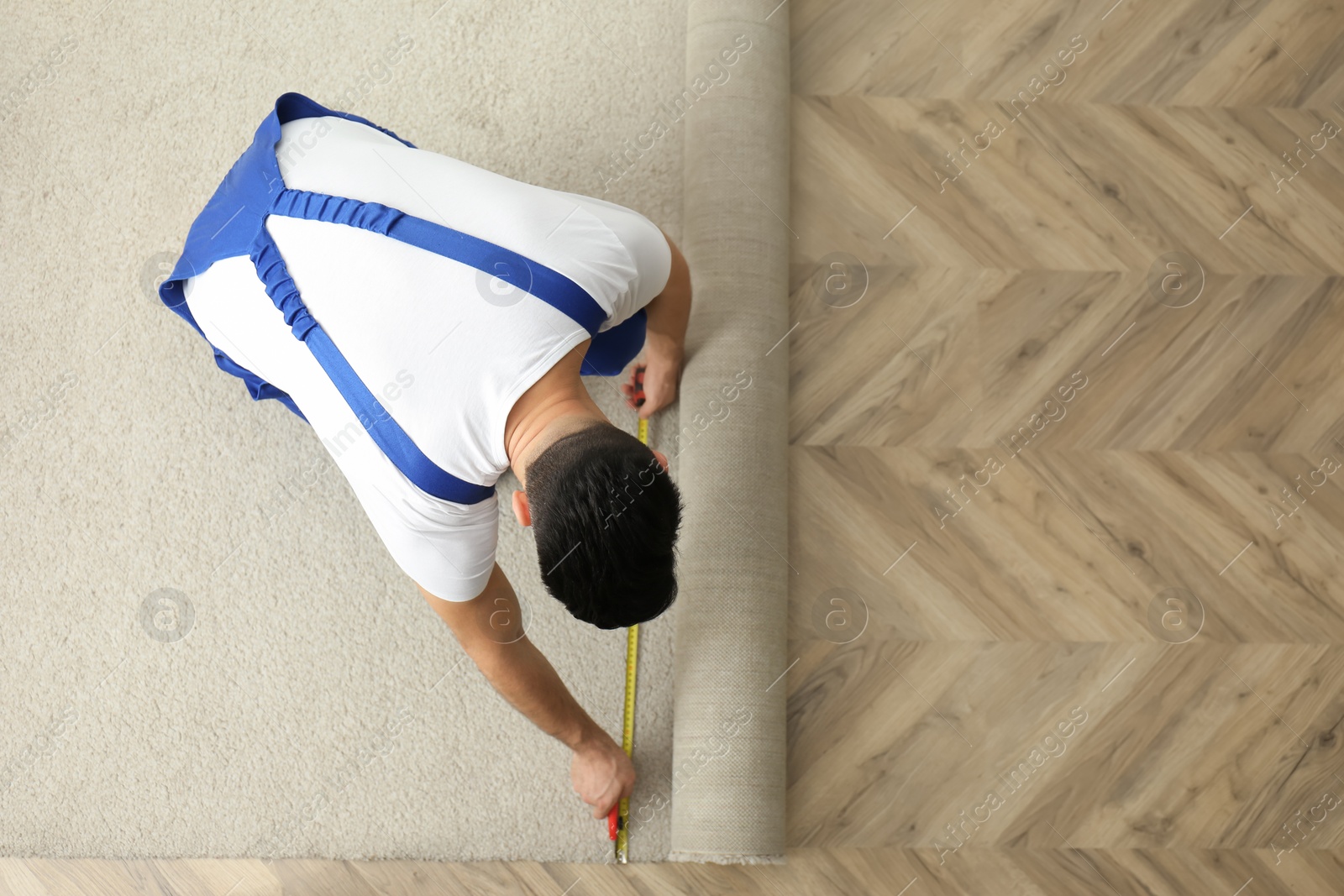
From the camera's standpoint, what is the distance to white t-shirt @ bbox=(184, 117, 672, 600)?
3.08 feet

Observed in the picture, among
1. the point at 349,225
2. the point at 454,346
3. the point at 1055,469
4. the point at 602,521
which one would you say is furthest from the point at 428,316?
the point at 1055,469

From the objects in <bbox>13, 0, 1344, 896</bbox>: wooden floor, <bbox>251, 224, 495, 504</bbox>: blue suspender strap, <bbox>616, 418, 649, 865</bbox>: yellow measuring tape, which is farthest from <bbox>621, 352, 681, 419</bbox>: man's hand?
<bbox>251, 224, 495, 504</bbox>: blue suspender strap

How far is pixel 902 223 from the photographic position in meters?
1.61

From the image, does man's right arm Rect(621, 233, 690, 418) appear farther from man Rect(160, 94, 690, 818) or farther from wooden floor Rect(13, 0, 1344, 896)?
wooden floor Rect(13, 0, 1344, 896)

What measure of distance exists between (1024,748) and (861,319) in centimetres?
75

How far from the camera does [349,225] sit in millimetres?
997

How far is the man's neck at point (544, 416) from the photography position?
36.1 inches

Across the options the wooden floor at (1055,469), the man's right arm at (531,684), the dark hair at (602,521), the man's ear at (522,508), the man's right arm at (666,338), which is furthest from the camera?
the wooden floor at (1055,469)

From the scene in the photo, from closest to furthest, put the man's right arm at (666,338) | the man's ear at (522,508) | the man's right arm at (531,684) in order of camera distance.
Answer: the man's ear at (522,508), the man's right arm at (531,684), the man's right arm at (666,338)

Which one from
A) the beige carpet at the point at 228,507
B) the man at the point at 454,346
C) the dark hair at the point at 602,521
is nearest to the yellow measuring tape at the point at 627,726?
the beige carpet at the point at 228,507

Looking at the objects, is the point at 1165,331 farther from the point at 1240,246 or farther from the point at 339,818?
the point at 339,818

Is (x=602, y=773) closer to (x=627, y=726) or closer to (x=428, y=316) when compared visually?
(x=627, y=726)

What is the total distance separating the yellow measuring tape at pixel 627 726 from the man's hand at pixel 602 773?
33mm

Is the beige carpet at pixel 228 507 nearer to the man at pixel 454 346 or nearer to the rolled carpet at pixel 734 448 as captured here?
the rolled carpet at pixel 734 448
